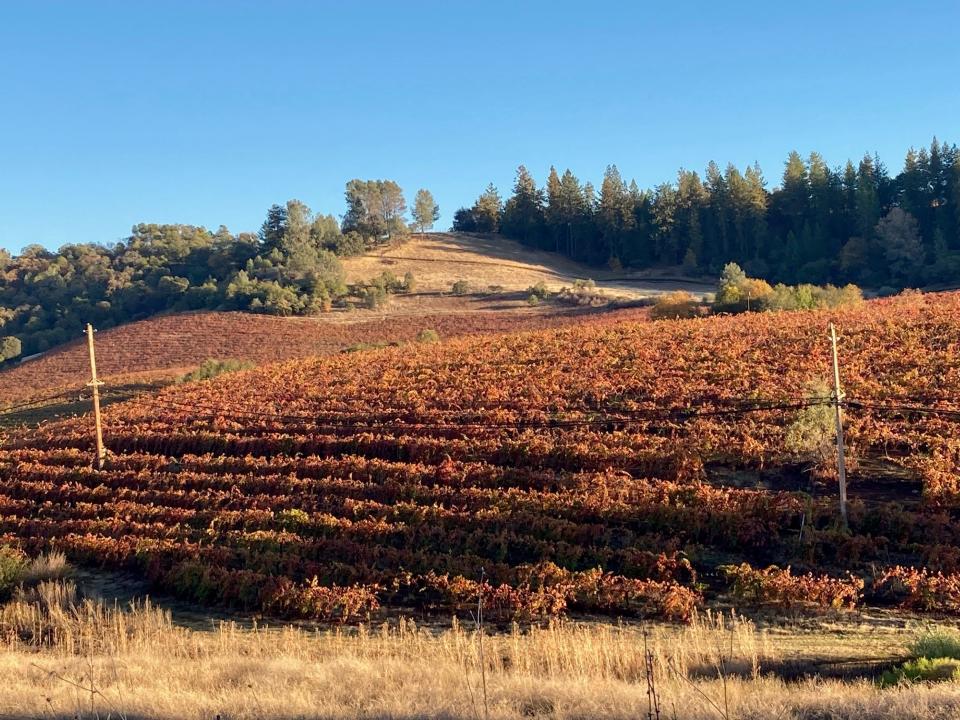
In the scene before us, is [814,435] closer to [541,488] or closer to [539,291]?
[541,488]

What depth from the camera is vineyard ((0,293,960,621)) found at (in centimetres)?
988

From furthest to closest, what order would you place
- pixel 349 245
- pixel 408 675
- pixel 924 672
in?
pixel 349 245
pixel 408 675
pixel 924 672

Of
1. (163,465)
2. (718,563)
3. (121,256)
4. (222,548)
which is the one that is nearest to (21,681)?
(222,548)

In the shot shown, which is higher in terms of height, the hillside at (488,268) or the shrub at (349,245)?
the shrub at (349,245)

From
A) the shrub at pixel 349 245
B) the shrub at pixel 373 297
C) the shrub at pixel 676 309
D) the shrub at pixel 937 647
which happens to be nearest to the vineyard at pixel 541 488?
the shrub at pixel 937 647

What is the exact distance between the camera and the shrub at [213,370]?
2803 cm

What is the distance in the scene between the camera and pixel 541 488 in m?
13.0

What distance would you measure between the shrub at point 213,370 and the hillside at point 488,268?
28.1 meters

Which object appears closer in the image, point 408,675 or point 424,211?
point 408,675

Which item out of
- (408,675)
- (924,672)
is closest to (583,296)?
(924,672)

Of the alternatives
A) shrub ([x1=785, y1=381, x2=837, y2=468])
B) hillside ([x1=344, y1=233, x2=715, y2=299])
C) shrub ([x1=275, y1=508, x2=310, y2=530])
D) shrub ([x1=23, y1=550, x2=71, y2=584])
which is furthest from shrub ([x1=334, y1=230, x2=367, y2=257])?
shrub ([x1=785, y1=381, x2=837, y2=468])

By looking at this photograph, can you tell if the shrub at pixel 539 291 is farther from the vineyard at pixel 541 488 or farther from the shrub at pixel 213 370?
the vineyard at pixel 541 488

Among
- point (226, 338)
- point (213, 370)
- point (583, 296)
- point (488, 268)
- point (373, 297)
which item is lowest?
point (213, 370)

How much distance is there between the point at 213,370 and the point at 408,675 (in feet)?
80.6
